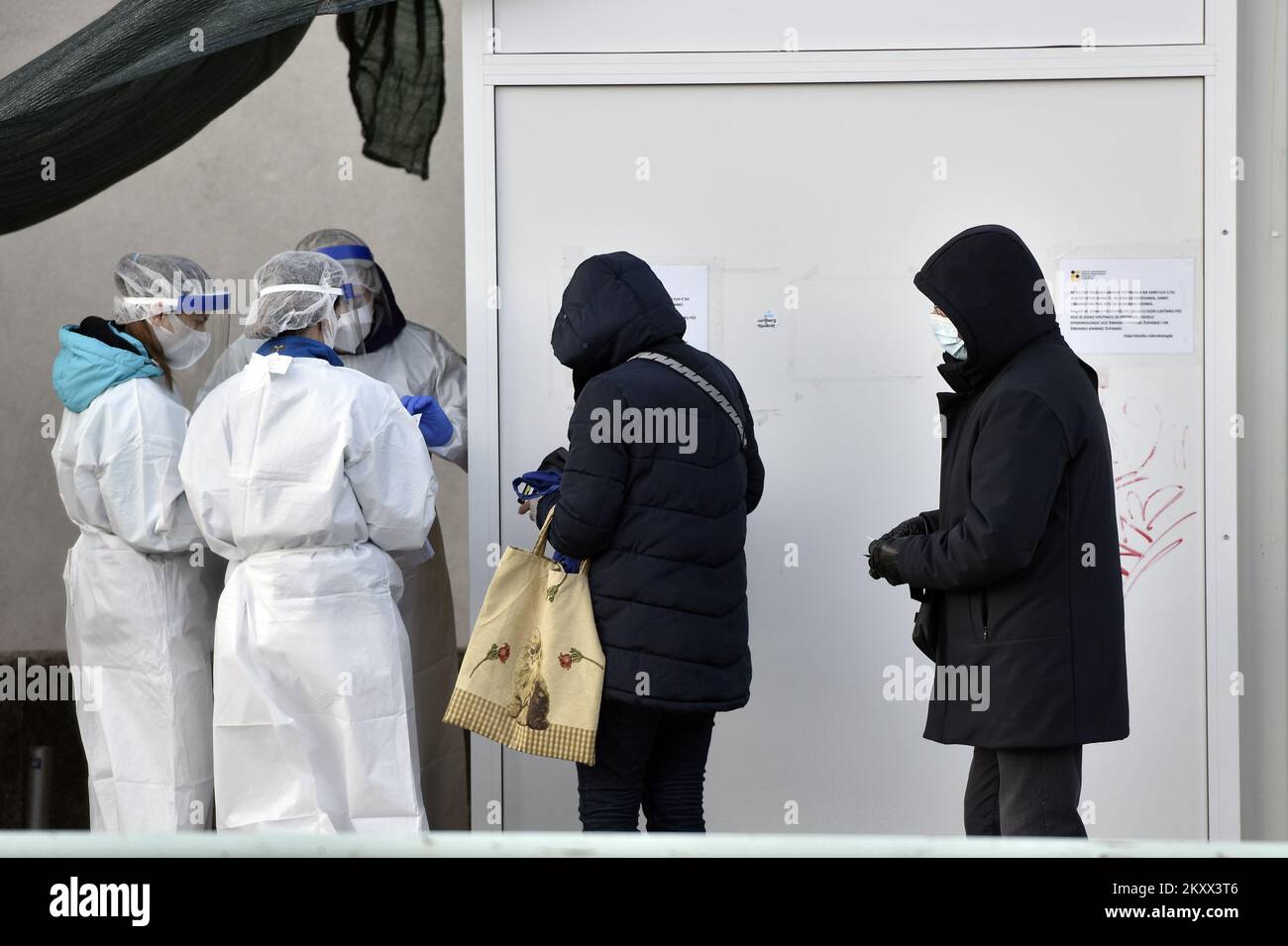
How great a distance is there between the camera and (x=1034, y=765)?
2301 millimetres

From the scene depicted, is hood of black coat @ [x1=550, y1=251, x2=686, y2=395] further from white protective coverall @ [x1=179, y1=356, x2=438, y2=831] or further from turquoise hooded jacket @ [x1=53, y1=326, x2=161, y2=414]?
turquoise hooded jacket @ [x1=53, y1=326, x2=161, y2=414]

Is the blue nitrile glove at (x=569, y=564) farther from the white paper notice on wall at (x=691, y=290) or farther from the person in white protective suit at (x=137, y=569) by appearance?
the person in white protective suit at (x=137, y=569)

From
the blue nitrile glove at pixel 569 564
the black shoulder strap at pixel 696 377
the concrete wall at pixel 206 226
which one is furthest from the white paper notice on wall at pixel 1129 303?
the concrete wall at pixel 206 226

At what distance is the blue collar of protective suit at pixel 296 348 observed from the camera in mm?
2982

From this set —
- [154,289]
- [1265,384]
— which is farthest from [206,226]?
[1265,384]

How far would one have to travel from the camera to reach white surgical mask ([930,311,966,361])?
2.41m

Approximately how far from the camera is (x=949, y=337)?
95.7 inches

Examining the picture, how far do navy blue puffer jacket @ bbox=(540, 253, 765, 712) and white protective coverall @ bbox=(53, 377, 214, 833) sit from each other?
120 centimetres

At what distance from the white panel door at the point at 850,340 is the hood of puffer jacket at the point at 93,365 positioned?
915 millimetres

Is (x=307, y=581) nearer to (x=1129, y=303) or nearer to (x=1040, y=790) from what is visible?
(x=1040, y=790)
